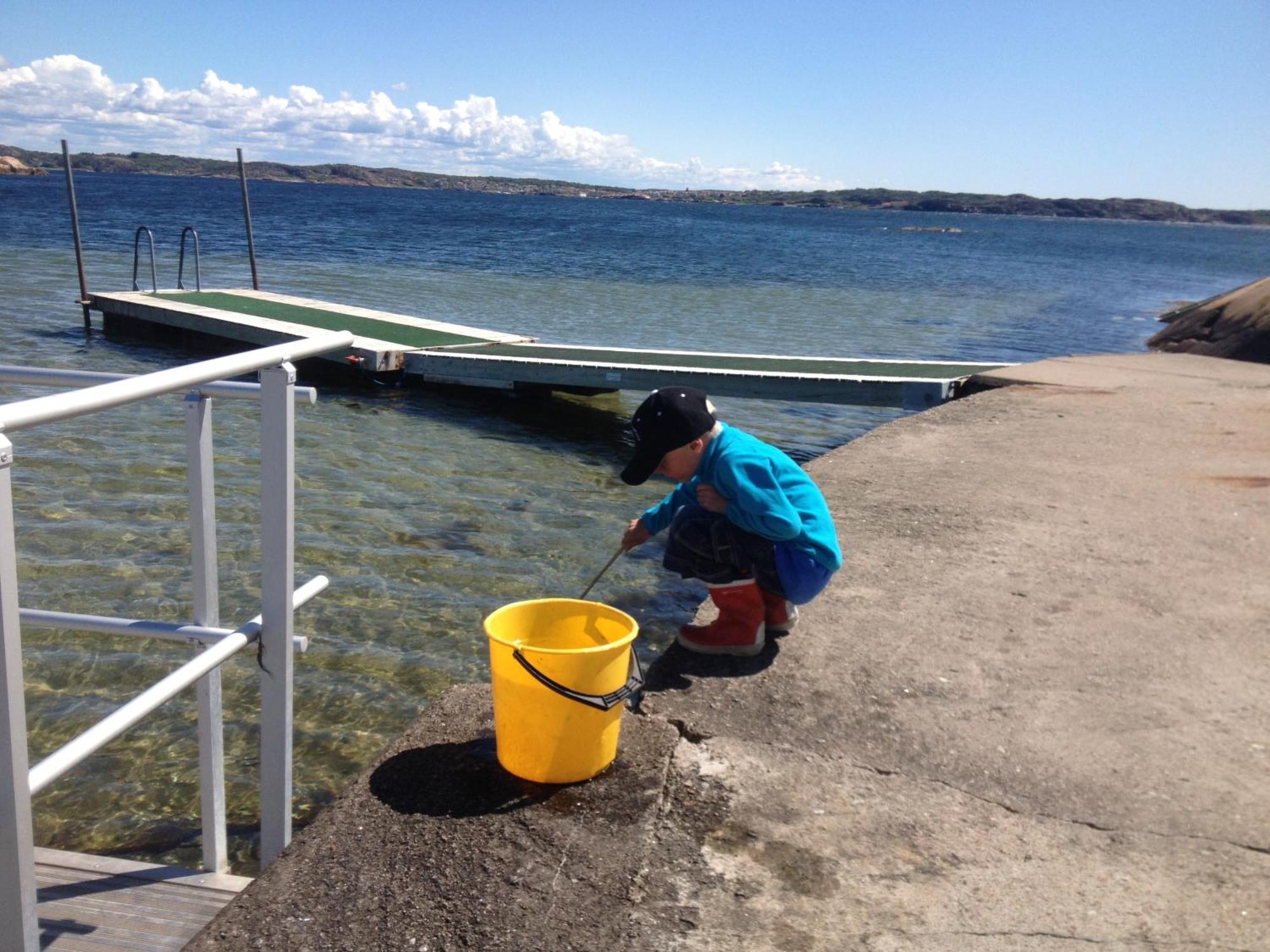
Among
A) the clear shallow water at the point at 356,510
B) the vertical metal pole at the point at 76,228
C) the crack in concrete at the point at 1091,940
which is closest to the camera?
the crack in concrete at the point at 1091,940

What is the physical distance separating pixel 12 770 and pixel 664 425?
82.6 inches

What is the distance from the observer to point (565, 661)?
2826 millimetres

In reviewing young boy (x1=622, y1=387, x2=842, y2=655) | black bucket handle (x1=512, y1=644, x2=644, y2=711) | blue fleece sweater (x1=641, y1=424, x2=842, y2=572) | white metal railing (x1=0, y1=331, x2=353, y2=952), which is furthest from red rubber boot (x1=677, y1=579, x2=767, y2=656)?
white metal railing (x1=0, y1=331, x2=353, y2=952)

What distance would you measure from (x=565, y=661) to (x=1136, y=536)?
12.2 ft

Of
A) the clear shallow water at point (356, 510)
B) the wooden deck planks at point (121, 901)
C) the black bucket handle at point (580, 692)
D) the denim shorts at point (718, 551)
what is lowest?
the clear shallow water at point (356, 510)

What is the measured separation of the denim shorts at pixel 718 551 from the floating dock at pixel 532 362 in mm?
5032

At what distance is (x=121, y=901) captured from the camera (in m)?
2.76

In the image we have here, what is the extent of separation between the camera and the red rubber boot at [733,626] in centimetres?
379

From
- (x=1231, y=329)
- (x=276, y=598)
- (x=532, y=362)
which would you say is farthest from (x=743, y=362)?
(x=276, y=598)

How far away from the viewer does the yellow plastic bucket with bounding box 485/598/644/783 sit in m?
2.84

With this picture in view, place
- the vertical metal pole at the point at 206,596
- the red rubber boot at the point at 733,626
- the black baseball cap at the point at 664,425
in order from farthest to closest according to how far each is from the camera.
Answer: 1. the red rubber boot at the point at 733,626
2. the black baseball cap at the point at 664,425
3. the vertical metal pole at the point at 206,596

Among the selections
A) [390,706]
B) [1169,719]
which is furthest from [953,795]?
[390,706]

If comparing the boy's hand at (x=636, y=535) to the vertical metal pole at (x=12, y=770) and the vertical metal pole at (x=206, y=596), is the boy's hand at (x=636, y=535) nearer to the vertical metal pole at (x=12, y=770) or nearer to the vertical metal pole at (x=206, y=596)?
the vertical metal pole at (x=206, y=596)

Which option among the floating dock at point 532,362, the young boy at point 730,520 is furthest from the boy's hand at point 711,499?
the floating dock at point 532,362
